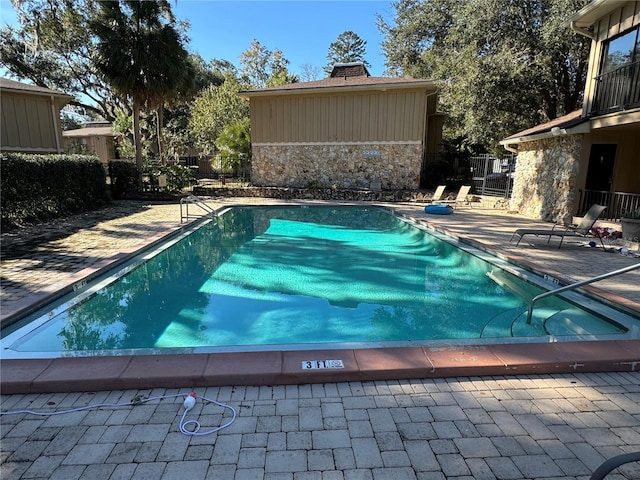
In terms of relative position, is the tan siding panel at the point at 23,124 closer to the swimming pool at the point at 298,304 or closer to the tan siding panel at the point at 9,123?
the tan siding panel at the point at 9,123

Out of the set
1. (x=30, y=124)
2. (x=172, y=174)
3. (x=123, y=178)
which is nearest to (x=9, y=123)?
(x=30, y=124)

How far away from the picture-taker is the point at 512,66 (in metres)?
14.5

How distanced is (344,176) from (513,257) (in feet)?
39.8

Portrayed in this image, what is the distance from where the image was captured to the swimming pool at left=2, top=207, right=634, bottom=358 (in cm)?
420

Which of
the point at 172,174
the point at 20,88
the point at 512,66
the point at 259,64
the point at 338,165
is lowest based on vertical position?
the point at 172,174

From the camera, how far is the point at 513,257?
22.0ft

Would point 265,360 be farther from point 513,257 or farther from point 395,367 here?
point 513,257

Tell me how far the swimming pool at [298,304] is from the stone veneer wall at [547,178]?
4053mm

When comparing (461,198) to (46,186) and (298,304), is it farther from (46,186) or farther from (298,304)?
(46,186)

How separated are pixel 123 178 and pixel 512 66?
1625 centimetres

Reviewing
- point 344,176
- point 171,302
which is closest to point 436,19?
point 344,176

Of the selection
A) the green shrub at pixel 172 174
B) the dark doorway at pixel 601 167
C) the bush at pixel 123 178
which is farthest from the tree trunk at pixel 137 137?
the dark doorway at pixel 601 167

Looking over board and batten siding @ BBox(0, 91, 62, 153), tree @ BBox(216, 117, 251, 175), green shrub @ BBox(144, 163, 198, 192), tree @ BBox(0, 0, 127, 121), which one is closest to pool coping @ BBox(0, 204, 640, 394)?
board and batten siding @ BBox(0, 91, 62, 153)

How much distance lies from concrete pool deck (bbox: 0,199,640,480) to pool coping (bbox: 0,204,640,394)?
0.02 metres
